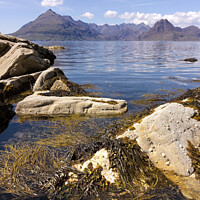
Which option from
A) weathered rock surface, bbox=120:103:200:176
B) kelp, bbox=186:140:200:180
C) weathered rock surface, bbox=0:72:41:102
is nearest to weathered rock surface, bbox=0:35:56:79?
weathered rock surface, bbox=0:72:41:102

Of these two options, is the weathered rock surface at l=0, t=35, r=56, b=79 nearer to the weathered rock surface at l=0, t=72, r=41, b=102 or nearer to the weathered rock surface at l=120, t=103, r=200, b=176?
the weathered rock surface at l=0, t=72, r=41, b=102

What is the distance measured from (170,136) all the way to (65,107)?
19.1 ft

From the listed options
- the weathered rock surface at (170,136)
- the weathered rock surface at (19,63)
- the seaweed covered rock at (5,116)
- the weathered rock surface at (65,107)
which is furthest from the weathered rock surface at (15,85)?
the weathered rock surface at (170,136)

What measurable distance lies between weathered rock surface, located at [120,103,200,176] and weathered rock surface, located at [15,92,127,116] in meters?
4.02

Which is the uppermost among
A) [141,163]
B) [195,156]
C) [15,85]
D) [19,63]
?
[19,63]

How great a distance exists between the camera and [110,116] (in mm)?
9406

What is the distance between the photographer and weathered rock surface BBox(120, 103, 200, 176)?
5008mm

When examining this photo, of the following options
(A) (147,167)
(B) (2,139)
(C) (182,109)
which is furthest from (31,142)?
(C) (182,109)

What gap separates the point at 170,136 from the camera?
5.21 m

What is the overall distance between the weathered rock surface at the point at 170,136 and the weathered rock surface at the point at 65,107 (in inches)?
158

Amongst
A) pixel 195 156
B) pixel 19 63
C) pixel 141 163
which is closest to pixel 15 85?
pixel 19 63

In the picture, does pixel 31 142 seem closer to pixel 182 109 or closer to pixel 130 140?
pixel 130 140

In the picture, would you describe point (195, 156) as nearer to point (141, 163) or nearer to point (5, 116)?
point (141, 163)

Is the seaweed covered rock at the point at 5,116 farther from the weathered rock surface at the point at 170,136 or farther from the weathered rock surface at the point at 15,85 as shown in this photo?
the weathered rock surface at the point at 170,136
